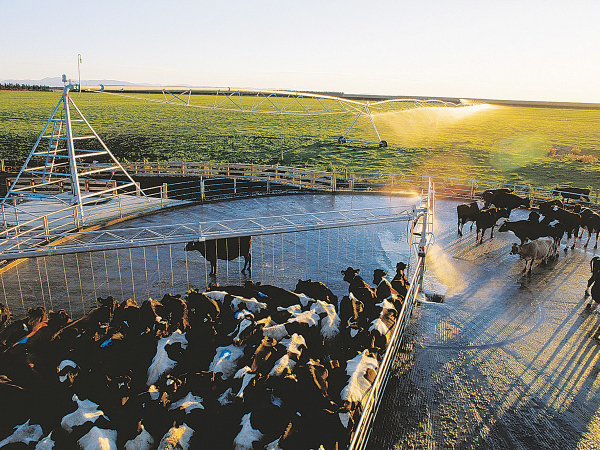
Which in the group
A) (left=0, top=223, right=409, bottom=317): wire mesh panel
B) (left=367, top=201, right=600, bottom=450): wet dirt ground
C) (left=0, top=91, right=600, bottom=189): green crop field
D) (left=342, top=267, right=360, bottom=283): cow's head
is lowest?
(left=0, top=91, right=600, bottom=189): green crop field

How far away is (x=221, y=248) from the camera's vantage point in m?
12.5

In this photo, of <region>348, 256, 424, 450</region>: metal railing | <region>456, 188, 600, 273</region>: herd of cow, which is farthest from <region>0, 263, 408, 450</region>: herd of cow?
<region>456, 188, 600, 273</region>: herd of cow

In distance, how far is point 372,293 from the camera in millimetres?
10250

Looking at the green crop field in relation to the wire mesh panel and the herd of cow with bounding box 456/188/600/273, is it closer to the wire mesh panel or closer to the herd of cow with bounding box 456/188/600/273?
the herd of cow with bounding box 456/188/600/273

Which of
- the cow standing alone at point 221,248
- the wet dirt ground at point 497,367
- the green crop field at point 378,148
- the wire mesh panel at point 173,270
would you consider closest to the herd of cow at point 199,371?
the wet dirt ground at point 497,367

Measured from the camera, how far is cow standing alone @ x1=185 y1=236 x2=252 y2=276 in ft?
40.6

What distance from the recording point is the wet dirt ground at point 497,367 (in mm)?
6996

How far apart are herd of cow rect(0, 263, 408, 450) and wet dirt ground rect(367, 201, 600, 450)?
0.88m

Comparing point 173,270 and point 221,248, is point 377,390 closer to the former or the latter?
point 221,248

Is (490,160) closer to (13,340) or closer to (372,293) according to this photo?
(372,293)

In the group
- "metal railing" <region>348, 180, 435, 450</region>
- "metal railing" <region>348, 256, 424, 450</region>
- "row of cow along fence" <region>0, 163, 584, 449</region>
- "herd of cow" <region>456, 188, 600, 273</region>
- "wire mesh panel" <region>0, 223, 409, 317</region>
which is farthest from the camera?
"herd of cow" <region>456, 188, 600, 273</region>

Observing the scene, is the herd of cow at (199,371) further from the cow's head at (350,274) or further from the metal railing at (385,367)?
the cow's head at (350,274)

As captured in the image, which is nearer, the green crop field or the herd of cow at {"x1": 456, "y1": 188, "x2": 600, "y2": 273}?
the herd of cow at {"x1": 456, "y1": 188, "x2": 600, "y2": 273}

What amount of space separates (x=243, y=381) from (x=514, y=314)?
707 cm
